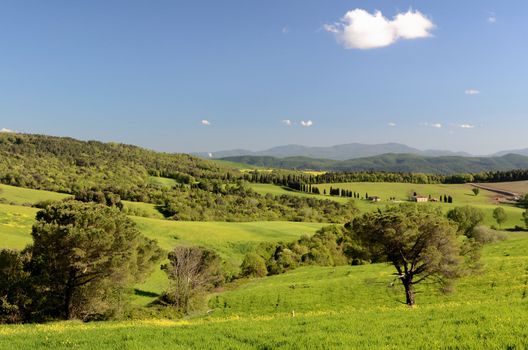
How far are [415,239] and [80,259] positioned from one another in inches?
1013

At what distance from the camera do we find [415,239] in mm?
28953

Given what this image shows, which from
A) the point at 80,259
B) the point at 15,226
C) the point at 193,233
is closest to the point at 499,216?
the point at 193,233

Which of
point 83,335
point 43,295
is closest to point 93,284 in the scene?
point 43,295

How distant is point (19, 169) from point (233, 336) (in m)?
192

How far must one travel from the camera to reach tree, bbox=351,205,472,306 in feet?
Result: 92.5

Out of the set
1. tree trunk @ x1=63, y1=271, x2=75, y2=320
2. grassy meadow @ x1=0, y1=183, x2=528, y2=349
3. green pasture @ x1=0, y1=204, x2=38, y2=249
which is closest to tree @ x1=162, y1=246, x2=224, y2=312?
grassy meadow @ x1=0, y1=183, x2=528, y2=349

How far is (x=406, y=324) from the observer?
1465cm

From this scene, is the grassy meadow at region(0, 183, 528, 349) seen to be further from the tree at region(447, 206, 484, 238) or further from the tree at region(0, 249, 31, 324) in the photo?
the tree at region(447, 206, 484, 238)

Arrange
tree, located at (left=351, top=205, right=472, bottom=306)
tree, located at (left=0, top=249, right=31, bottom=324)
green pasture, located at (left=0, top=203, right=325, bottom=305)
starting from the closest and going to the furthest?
tree, located at (left=351, top=205, right=472, bottom=306) → tree, located at (left=0, top=249, right=31, bottom=324) → green pasture, located at (left=0, top=203, right=325, bottom=305)

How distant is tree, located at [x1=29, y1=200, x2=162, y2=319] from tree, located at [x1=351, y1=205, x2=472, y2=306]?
19.9m

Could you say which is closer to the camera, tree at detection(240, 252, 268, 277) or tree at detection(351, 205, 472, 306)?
tree at detection(351, 205, 472, 306)

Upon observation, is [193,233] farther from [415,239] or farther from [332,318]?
[332,318]

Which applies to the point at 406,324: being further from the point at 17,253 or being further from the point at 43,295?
the point at 17,253

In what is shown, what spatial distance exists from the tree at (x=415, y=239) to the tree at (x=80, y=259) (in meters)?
19.9
